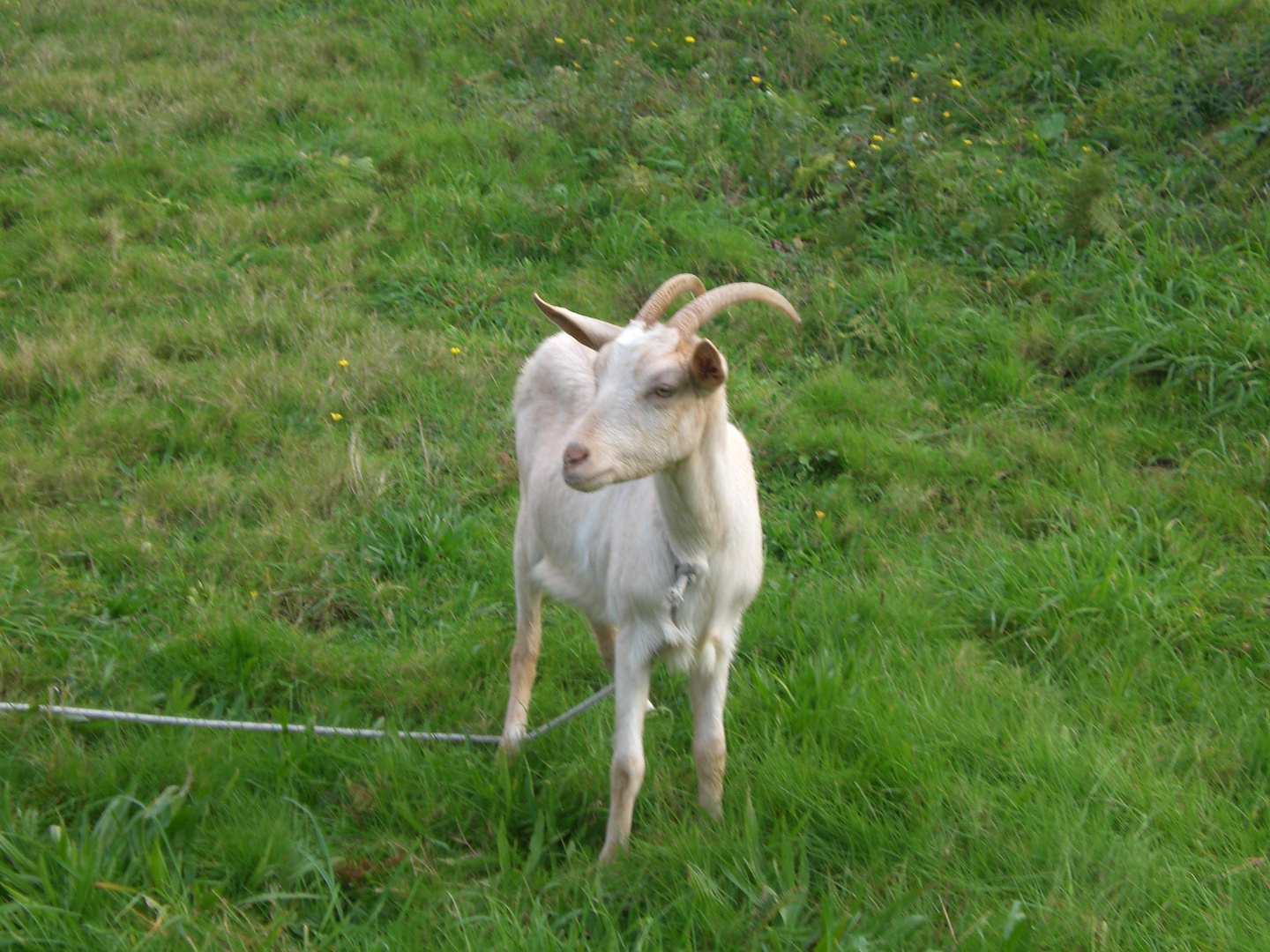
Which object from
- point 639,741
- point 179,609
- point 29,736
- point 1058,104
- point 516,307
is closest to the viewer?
point 639,741

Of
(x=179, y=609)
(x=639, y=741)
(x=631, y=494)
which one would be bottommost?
(x=179, y=609)

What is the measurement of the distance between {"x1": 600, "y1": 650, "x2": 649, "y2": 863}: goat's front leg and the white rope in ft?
1.06

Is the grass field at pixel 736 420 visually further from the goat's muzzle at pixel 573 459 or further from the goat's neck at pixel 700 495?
the goat's muzzle at pixel 573 459

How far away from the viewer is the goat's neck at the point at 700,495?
9.45 ft

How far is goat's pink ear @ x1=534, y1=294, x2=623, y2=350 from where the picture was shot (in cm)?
301

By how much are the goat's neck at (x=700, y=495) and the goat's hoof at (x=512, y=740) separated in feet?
3.07

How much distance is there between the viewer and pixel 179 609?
13.4 ft

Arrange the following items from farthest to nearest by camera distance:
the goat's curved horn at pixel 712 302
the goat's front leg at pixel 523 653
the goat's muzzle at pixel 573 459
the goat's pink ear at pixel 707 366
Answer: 1. the goat's front leg at pixel 523 653
2. the goat's curved horn at pixel 712 302
3. the goat's pink ear at pixel 707 366
4. the goat's muzzle at pixel 573 459

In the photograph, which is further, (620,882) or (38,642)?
(38,642)

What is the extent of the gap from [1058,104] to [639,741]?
19.4 feet

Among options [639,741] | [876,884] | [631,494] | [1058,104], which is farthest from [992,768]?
[1058,104]

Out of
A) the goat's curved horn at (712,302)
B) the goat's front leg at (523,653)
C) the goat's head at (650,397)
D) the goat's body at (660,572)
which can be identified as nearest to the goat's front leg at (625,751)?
the goat's body at (660,572)

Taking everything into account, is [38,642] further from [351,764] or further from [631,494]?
[631,494]

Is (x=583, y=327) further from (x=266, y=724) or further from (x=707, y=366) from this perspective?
(x=266, y=724)
